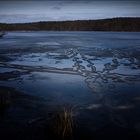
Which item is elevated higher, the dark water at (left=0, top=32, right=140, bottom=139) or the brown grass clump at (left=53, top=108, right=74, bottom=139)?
the brown grass clump at (left=53, top=108, right=74, bottom=139)

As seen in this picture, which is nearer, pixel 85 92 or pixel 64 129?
pixel 64 129

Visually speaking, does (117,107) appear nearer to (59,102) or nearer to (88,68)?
(59,102)

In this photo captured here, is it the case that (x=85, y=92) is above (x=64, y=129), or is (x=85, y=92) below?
below

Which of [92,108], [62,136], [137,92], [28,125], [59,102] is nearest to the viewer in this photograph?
[62,136]

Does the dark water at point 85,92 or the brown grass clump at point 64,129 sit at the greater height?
the brown grass clump at point 64,129

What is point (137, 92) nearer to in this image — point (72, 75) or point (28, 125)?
point (72, 75)

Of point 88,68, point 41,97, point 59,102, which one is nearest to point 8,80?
point 41,97

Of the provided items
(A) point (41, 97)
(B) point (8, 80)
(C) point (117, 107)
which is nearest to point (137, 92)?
(C) point (117, 107)

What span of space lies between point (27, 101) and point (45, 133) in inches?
99.4

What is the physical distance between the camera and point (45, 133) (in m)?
6.18

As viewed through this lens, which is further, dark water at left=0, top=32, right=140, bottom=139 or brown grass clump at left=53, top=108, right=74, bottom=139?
dark water at left=0, top=32, right=140, bottom=139

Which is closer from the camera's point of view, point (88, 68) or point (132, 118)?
point (132, 118)

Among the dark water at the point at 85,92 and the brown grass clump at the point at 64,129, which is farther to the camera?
the dark water at the point at 85,92

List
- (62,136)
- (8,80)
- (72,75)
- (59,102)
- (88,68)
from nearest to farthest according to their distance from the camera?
(62,136)
(59,102)
(8,80)
(72,75)
(88,68)
